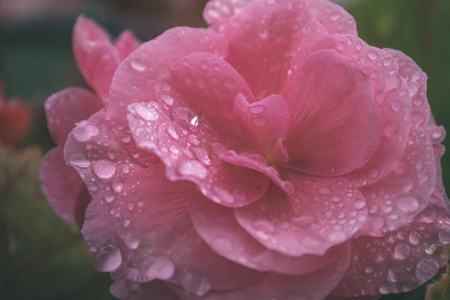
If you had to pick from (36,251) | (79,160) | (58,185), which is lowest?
(36,251)

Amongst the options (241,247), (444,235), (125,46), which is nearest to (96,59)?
(125,46)

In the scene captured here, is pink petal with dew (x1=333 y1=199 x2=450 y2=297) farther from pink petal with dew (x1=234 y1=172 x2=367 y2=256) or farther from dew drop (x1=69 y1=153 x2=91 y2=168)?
dew drop (x1=69 y1=153 x2=91 y2=168)

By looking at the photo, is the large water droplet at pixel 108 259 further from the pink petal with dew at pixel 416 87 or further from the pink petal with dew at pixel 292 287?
the pink petal with dew at pixel 416 87

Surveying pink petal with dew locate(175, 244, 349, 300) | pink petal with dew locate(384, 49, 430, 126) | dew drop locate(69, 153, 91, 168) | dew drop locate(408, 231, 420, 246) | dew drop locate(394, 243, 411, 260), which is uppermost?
pink petal with dew locate(384, 49, 430, 126)

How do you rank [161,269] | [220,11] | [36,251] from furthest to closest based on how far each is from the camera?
[36,251] < [220,11] < [161,269]

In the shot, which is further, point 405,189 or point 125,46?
point 125,46

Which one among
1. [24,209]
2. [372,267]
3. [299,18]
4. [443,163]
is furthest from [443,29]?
[24,209]

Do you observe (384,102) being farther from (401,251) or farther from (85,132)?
(85,132)

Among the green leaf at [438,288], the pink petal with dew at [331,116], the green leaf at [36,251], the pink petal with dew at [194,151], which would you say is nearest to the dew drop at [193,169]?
the pink petal with dew at [194,151]

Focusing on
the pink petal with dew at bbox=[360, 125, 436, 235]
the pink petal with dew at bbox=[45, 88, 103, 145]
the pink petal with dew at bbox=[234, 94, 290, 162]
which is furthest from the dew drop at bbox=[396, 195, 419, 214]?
the pink petal with dew at bbox=[45, 88, 103, 145]
